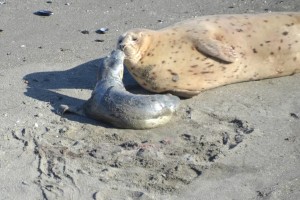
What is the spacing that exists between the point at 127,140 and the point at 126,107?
9.0 inches

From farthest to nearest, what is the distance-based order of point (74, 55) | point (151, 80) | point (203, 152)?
point (74, 55), point (151, 80), point (203, 152)

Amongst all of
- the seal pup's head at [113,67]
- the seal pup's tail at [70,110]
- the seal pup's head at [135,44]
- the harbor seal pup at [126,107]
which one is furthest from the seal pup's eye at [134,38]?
the seal pup's tail at [70,110]

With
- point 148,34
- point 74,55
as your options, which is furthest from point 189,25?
point 74,55

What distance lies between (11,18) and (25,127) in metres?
2.51

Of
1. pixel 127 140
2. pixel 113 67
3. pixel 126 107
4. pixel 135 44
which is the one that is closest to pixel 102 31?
pixel 135 44

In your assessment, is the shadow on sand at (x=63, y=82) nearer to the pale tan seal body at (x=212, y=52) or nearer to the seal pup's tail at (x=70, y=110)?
the seal pup's tail at (x=70, y=110)

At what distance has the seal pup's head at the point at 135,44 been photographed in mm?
5367

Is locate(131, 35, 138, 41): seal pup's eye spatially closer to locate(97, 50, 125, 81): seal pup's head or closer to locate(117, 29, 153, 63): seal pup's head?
locate(117, 29, 153, 63): seal pup's head

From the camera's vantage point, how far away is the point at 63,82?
558cm

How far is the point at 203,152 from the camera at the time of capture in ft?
14.4

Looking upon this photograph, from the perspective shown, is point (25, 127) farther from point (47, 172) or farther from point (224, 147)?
point (224, 147)

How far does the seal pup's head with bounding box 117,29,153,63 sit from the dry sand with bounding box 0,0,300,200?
0.29m

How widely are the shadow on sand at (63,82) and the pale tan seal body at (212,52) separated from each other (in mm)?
285

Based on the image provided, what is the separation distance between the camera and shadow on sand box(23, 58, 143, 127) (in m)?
5.22
